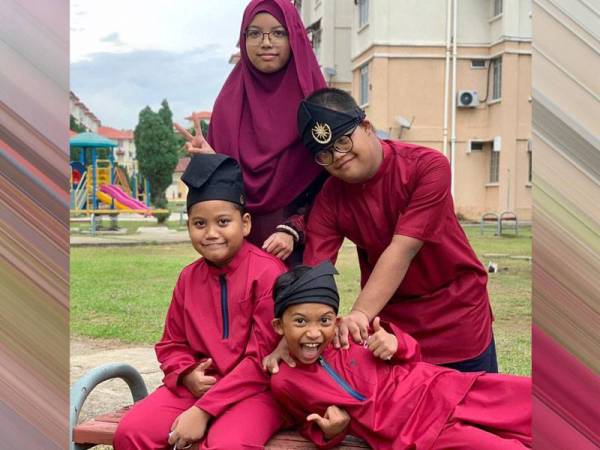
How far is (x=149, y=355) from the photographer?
5418 mm

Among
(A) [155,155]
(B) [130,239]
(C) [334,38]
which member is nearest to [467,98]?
(C) [334,38]

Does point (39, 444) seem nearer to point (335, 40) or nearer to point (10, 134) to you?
point (10, 134)

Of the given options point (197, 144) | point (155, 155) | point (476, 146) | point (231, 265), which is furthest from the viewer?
point (155, 155)

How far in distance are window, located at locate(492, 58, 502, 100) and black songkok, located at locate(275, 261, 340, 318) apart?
19.4 meters

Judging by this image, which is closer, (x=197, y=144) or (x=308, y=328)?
(x=308, y=328)

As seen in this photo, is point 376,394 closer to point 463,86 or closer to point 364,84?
point 463,86

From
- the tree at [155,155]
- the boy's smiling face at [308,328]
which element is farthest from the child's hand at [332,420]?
the tree at [155,155]

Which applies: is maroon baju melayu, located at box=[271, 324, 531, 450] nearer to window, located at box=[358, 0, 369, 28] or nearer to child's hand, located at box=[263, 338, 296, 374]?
child's hand, located at box=[263, 338, 296, 374]

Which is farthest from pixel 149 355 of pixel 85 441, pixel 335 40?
pixel 335 40

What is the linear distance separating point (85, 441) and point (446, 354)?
1148 millimetres

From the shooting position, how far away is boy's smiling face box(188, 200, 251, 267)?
221cm

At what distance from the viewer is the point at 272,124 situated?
2.62 meters

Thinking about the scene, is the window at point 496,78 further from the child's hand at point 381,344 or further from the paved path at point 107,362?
the child's hand at point 381,344

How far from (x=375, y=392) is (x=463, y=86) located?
19.6 meters
